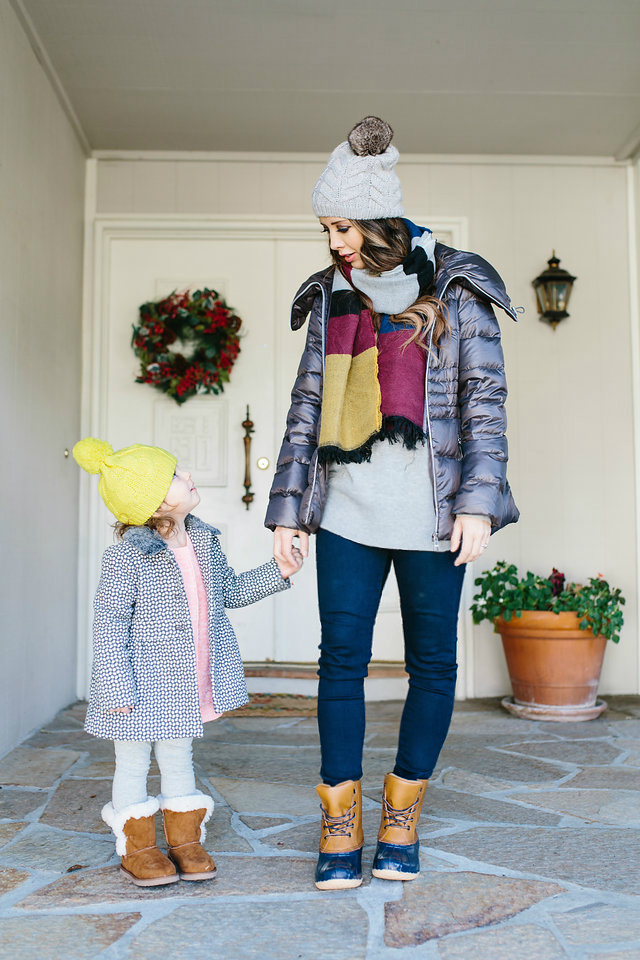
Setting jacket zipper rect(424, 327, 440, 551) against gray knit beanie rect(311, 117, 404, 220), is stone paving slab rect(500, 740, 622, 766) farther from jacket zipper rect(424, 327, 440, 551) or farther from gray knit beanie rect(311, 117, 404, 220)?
gray knit beanie rect(311, 117, 404, 220)

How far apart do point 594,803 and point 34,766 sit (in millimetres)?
1585

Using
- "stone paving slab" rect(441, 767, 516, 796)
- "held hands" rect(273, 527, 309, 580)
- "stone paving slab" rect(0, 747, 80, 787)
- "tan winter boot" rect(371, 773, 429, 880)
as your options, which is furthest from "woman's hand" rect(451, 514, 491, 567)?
"stone paving slab" rect(0, 747, 80, 787)

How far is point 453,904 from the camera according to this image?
4.87ft

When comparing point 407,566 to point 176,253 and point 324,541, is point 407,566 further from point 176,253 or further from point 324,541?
point 176,253

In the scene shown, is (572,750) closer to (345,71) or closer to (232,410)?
(232,410)

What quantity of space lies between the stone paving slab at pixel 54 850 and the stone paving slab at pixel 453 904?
2.13ft

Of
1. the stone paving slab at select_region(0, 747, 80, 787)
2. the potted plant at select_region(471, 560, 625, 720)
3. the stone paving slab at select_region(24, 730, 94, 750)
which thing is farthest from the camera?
the potted plant at select_region(471, 560, 625, 720)

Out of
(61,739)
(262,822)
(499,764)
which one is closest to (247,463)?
(61,739)

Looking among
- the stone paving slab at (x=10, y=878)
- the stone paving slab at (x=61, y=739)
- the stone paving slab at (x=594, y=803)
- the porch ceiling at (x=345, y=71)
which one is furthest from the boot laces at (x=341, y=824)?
the porch ceiling at (x=345, y=71)

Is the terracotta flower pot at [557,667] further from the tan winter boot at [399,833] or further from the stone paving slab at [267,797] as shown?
the tan winter boot at [399,833]

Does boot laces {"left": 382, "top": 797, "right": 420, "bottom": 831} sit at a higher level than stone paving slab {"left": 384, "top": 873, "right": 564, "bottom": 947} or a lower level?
higher

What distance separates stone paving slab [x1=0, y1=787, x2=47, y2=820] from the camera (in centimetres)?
203

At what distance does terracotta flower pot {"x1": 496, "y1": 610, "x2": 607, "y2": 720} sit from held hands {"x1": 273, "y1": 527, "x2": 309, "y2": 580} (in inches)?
69.0

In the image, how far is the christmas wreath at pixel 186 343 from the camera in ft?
12.0
